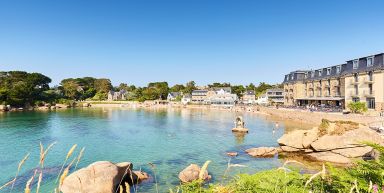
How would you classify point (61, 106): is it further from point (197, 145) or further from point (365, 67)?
point (365, 67)

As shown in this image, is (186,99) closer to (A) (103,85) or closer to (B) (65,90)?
(A) (103,85)

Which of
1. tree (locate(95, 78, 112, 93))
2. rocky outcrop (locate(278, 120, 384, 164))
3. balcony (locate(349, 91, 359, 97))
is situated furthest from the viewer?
tree (locate(95, 78, 112, 93))

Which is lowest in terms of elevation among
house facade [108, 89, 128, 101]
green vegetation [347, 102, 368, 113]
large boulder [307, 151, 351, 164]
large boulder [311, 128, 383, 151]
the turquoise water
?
the turquoise water

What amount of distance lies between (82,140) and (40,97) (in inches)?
3547

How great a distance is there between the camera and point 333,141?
2777 centimetres

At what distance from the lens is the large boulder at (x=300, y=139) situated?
3011 cm

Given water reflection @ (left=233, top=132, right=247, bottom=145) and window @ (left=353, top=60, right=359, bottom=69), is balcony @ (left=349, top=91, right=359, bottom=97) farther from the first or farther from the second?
water reflection @ (left=233, top=132, right=247, bottom=145)

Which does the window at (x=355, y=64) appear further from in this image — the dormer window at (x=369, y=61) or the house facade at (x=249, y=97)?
the house facade at (x=249, y=97)

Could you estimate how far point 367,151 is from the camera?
24.9 meters

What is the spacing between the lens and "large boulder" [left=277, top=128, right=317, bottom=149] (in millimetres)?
30114

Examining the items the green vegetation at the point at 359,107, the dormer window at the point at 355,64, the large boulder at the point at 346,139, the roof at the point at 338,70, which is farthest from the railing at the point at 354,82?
the large boulder at the point at 346,139

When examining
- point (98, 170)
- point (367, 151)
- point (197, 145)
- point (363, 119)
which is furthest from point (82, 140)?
point (363, 119)

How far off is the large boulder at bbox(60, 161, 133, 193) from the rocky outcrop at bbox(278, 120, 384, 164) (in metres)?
20.2

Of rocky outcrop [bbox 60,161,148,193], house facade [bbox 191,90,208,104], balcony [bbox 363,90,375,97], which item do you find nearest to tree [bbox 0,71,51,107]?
house facade [bbox 191,90,208,104]
